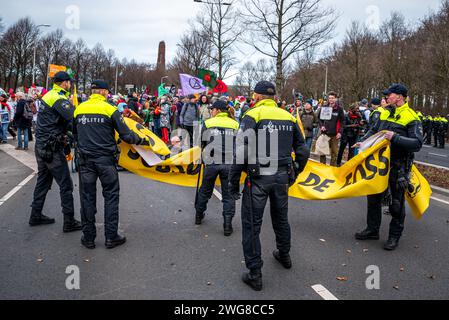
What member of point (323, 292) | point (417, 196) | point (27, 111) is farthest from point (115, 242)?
point (27, 111)

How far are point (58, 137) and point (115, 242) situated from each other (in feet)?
5.77

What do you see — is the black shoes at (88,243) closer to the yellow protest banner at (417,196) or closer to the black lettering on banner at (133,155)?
the black lettering on banner at (133,155)

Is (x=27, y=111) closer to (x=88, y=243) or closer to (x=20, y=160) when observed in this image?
(x=20, y=160)

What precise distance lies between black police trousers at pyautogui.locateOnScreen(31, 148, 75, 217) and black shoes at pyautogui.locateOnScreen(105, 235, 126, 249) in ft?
3.18

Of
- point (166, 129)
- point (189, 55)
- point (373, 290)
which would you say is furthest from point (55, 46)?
point (373, 290)

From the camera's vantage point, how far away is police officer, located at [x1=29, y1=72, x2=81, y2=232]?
5733mm

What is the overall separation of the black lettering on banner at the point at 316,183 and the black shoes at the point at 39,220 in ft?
12.7

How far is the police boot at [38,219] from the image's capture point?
6059mm

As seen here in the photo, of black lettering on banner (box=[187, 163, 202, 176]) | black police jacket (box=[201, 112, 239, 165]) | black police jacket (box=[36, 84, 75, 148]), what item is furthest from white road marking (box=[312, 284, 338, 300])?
black police jacket (box=[36, 84, 75, 148])

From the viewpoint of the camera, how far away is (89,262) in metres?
4.78

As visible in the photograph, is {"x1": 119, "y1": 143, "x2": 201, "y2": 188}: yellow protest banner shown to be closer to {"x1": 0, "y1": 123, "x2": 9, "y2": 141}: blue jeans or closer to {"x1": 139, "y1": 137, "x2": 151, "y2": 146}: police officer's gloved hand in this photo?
{"x1": 139, "y1": 137, "x2": 151, "y2": 146}: police officer's gloved hand

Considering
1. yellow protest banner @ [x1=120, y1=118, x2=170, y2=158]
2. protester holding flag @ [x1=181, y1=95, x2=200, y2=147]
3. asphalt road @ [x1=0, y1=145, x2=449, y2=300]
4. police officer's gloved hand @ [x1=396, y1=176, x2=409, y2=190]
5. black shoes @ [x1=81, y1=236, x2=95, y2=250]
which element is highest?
protester holding flag @ [x1=181, y1=95, x2=200, y2=147]

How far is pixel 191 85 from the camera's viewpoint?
12930 millimetres

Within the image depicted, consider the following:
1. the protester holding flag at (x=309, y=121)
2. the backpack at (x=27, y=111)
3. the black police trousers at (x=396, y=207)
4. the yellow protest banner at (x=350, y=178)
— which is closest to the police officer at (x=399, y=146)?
the black police trousers at (x=396, y=207)
